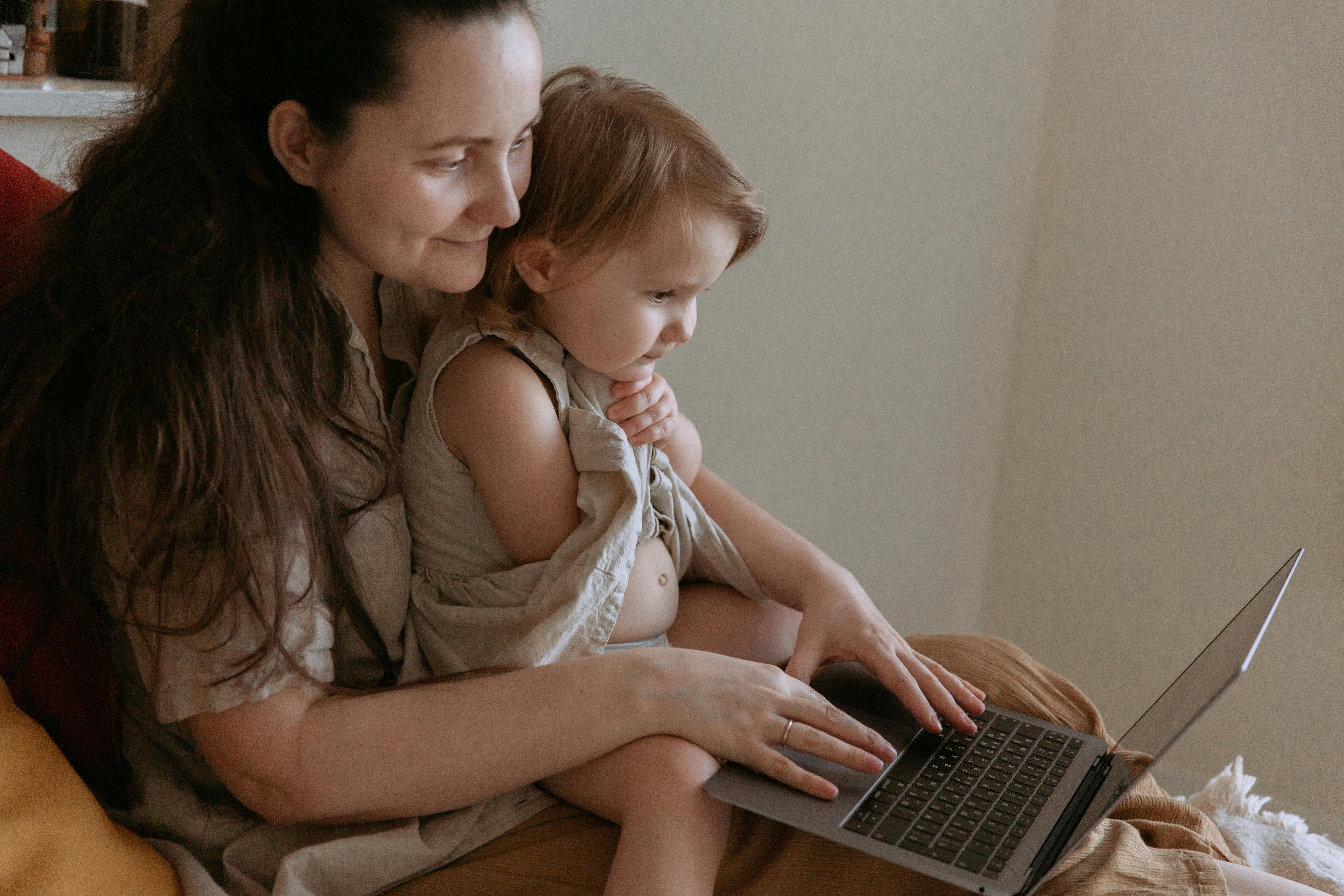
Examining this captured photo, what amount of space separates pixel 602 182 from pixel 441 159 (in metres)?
0.19

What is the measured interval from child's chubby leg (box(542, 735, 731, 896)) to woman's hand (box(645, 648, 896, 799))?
23 mm

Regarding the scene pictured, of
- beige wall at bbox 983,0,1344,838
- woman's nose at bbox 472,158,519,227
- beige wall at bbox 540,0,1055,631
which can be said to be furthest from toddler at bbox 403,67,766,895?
beige wall at bbox 983,0,1344,838

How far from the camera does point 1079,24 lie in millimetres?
2246

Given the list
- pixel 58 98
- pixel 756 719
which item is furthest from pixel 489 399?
pixel 58 98

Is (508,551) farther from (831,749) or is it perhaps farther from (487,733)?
(831,749)

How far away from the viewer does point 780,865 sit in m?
0.97

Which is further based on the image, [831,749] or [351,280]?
[351,280]

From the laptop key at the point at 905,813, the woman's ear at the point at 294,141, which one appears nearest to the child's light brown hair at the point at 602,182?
the woman's ear at the point at 294,141

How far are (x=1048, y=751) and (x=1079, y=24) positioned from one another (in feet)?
5.48

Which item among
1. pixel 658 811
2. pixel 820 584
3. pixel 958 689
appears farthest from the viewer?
pixel 820 584

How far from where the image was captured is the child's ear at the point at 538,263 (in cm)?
112

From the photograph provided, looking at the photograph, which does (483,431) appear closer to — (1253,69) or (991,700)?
(991,700)

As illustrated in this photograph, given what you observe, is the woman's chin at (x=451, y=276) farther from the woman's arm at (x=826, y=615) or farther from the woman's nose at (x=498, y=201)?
the woman's arm at (x=826, y=615)

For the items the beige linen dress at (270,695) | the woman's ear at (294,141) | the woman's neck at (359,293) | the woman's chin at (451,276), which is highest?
the woman's ear at (294,141)
